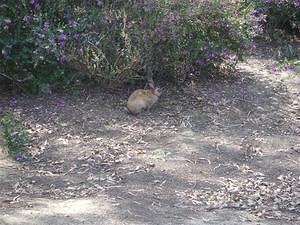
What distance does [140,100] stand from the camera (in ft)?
21.5

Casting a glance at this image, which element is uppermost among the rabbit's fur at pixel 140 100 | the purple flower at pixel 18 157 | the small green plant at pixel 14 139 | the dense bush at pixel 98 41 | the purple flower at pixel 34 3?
the purple flower at pixel 34 3

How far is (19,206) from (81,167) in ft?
3.21

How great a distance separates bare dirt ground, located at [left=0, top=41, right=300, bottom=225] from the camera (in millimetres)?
4688

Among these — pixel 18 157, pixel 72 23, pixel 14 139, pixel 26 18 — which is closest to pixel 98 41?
pixel 72 23

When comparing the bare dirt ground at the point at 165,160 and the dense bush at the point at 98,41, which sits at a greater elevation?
the dense bush at the point at 98,41

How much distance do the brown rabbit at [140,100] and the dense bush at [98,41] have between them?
418 millimetres

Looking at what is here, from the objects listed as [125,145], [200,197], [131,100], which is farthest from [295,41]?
[200,197]

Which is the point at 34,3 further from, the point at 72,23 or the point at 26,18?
the point at 72,23

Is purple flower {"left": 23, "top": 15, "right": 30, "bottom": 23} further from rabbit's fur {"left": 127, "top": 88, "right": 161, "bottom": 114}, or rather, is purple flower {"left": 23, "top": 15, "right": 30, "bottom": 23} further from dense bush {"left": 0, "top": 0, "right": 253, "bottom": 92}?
rabbit's fur {"left": 127, "top": 88, "right": 161, "bottom": 114}

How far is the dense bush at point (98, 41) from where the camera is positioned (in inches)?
269

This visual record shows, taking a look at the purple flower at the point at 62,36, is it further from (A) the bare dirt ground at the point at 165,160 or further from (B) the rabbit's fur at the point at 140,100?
(B) the rabbit's fur at the point at 140,100

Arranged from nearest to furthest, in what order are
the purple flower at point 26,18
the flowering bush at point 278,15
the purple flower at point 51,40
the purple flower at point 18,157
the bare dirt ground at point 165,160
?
the bare dirt ground at point 165,160, the purple flower at point 18,157, the purple flower at point 51,40, the purple flower at point 26,18, the flowering bush at point 278,15

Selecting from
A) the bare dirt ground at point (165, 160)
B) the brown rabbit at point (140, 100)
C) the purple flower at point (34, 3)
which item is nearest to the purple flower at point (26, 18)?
the purple flower at point (34, 3)

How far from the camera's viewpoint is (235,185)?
5.30 metres
